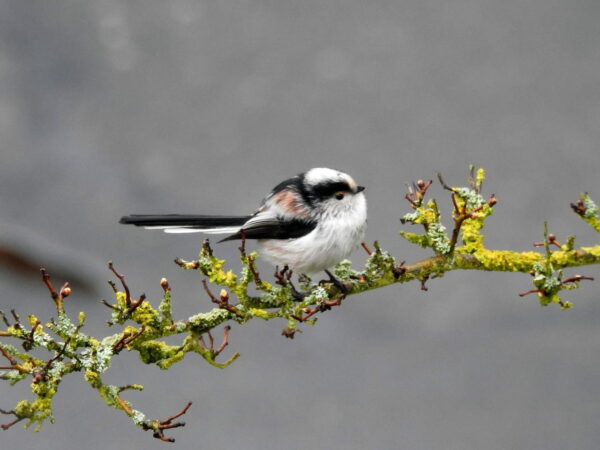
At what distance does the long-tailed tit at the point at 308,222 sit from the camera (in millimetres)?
3268

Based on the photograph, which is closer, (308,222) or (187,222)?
(187,222)

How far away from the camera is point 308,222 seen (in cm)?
334

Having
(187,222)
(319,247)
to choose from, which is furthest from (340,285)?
(187,222)

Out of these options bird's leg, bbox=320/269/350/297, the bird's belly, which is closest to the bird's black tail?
the bird's belly

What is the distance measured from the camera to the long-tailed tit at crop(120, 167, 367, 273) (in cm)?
327

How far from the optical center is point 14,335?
280 cm

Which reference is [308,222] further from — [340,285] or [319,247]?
[340,285]

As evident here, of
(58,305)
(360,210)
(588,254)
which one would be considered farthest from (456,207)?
(58,305)

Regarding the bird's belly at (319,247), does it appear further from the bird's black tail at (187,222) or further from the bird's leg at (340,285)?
the bird's black tail at (187,222)

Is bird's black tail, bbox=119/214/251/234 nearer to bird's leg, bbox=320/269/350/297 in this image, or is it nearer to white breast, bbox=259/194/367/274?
white breast, bbox=259/194/367/274

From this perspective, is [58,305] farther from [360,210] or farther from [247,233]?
[360,210]

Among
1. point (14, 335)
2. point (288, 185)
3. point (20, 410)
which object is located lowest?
point (20, 410)

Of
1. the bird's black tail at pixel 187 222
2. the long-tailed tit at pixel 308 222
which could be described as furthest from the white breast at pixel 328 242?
the bird's black tail at pixel 187 222

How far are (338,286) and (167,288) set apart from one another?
69cm
